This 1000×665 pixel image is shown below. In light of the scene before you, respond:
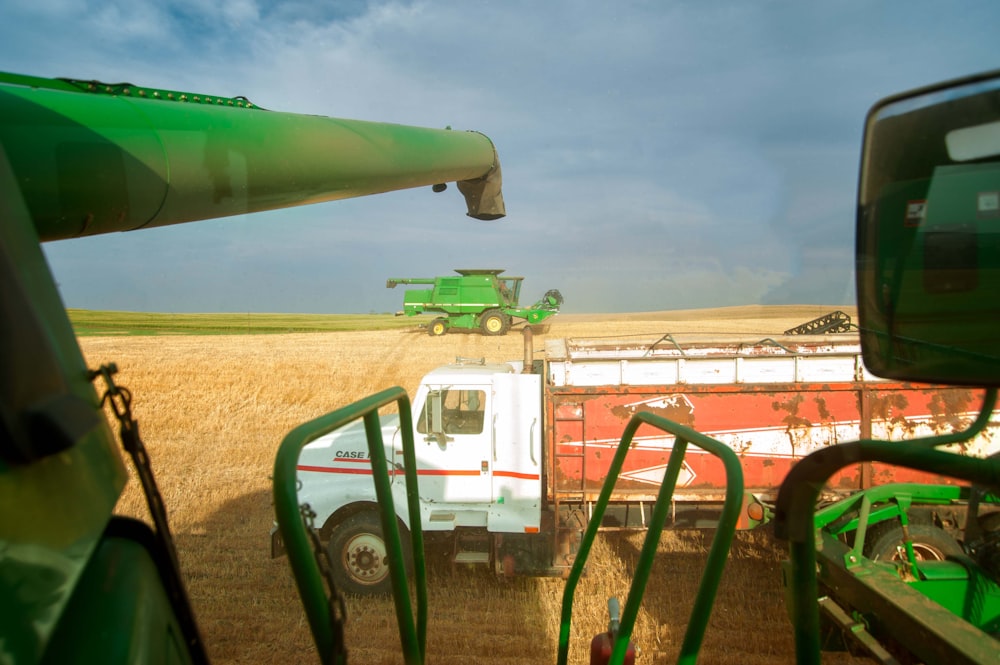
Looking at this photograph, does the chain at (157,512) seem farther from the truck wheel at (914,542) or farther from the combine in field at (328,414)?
the truck wheel at (914,542)

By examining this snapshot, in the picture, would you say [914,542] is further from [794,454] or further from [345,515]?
[345,515]

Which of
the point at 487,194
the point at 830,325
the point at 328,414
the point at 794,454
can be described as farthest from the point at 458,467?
the point at 830,325

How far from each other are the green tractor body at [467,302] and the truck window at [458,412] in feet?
64.4

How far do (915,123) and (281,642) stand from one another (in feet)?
16.4

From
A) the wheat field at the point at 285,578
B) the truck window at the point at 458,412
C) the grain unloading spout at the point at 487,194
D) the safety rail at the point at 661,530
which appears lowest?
the wheat field at the point at 285,578

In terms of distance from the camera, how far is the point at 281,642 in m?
4.86

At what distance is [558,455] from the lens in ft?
20.7

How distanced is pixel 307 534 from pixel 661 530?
105 cm

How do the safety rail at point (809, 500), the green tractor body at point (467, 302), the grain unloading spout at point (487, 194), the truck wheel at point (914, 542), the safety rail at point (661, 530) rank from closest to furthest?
1. the safety rail at point (809, 500)
2. the safety rail at point (661, 530)
3. the grain unloading spout at point (487, 194)
4. the truck wheel at point (914, 542)
5. the green tractor body at point (467, 302)

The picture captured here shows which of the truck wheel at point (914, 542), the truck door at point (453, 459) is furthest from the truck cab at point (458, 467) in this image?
the truck wheel at point (914, 542)

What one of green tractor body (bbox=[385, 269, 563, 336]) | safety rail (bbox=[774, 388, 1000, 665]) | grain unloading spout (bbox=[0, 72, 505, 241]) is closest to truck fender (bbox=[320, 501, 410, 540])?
grain unloading spout (bbox=[0, 72, 505, 241])

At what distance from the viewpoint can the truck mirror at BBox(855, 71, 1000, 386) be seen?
104 cm

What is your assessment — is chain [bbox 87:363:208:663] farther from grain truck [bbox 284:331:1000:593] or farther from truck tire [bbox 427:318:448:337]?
truck tire [bbox 427:318:448:337]

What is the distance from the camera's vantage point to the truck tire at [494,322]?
2664 cm
